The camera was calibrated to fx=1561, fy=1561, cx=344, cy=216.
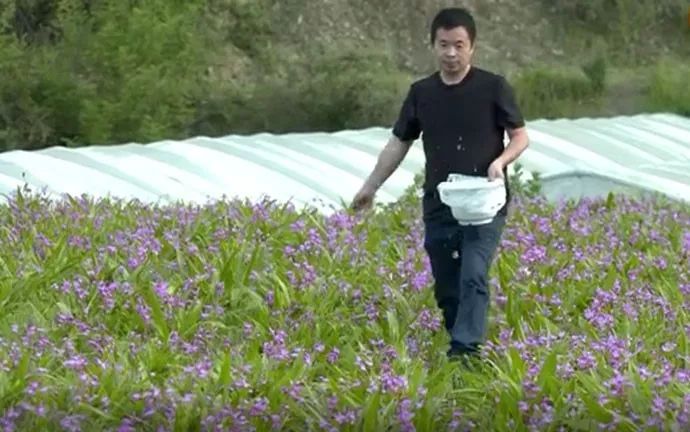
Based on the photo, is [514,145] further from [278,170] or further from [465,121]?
[278,170]

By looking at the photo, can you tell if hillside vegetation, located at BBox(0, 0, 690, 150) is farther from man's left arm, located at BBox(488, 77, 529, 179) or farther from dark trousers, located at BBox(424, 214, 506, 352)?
man's left arm, located at BBox(488, 77, 529, 179)

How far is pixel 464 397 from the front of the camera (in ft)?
16.4

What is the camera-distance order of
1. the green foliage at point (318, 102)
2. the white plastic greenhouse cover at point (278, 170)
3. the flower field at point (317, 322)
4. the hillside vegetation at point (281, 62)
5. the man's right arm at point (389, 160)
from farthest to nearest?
the green foliage at point (318, 102) < the hillside vegetation at point (281, 62) < the white plastic greenhouse cover at point (278, 170) < the man's right arm at point (389, 160) < the flower field at point (317, 322)

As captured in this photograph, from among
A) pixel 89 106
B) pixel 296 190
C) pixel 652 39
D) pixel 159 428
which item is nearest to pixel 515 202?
pixel 296 190

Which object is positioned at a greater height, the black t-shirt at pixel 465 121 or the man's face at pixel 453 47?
the man's face at pixel 453 47

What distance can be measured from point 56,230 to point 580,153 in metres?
7.22

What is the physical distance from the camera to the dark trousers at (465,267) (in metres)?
5.54

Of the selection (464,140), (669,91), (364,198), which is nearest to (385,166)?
(364,198)

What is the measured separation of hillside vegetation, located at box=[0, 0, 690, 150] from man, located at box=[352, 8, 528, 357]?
12.2m

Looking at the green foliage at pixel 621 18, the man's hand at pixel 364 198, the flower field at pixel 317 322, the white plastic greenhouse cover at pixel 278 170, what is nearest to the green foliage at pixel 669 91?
the green foliage at pixel 621 18

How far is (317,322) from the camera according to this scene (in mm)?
6309

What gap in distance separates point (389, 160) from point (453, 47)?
0.61 m

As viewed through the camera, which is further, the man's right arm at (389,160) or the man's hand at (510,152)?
the man's right arm at (389,160)

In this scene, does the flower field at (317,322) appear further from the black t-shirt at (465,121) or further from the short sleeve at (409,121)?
the short sleeve at (409,121)
